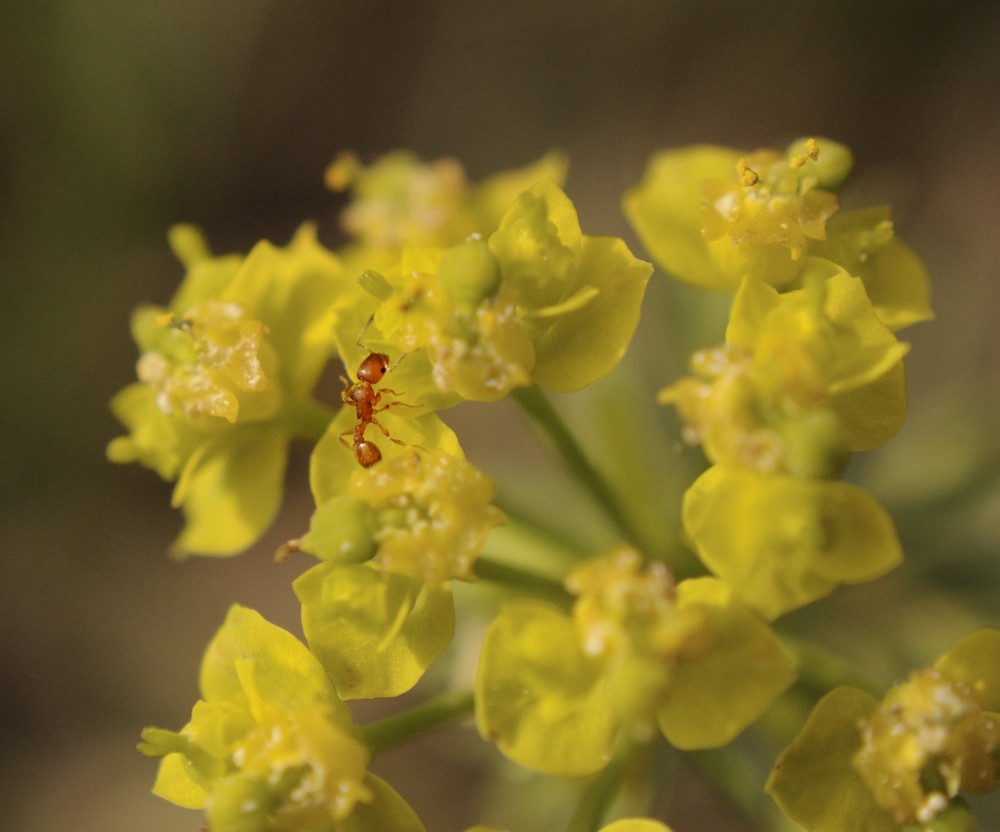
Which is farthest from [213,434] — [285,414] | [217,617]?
[217,617]

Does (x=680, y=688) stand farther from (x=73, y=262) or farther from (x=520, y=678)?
(x=73, y=262)

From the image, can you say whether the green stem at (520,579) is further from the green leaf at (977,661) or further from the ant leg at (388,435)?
the green leaf at (977,661)

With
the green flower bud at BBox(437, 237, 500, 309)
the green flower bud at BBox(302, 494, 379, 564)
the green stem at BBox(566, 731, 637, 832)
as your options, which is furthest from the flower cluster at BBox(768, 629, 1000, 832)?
the green flower bud at BBox(437, 237, 500, 309)

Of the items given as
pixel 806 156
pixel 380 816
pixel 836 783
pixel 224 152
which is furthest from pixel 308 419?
pixel 224 152

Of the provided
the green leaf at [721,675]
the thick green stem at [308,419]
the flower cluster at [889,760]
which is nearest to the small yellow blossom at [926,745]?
the flower cluster at [889,760]

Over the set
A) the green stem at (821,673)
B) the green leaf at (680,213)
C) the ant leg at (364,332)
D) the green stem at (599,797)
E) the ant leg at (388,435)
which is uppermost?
the ant leg at (364,332)

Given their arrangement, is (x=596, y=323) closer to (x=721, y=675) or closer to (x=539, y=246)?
(x=539, y=246)
